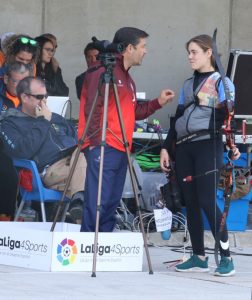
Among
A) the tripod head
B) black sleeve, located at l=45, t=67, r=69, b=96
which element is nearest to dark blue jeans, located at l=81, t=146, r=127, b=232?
the tripod head

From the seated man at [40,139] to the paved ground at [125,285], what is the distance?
1240mm

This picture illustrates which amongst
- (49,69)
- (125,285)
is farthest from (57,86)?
(125,285)

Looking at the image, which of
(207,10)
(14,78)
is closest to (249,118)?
(207,10)

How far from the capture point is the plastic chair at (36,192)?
8727 millimetres

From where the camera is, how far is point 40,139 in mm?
9023

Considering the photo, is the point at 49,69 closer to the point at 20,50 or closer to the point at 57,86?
the point at 57,86

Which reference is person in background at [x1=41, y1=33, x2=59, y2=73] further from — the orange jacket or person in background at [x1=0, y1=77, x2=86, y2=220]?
the orange jacket

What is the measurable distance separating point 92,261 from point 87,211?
0.45m

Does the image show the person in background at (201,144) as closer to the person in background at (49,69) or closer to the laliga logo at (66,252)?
the laliga logo at (66,252)

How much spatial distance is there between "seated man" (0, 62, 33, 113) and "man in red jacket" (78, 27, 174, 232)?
2067 millimetres

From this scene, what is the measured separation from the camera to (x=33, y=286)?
650 cm

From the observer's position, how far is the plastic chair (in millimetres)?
8727

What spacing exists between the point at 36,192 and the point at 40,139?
0.49m

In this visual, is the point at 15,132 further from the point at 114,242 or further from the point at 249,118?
the point at 249,118
